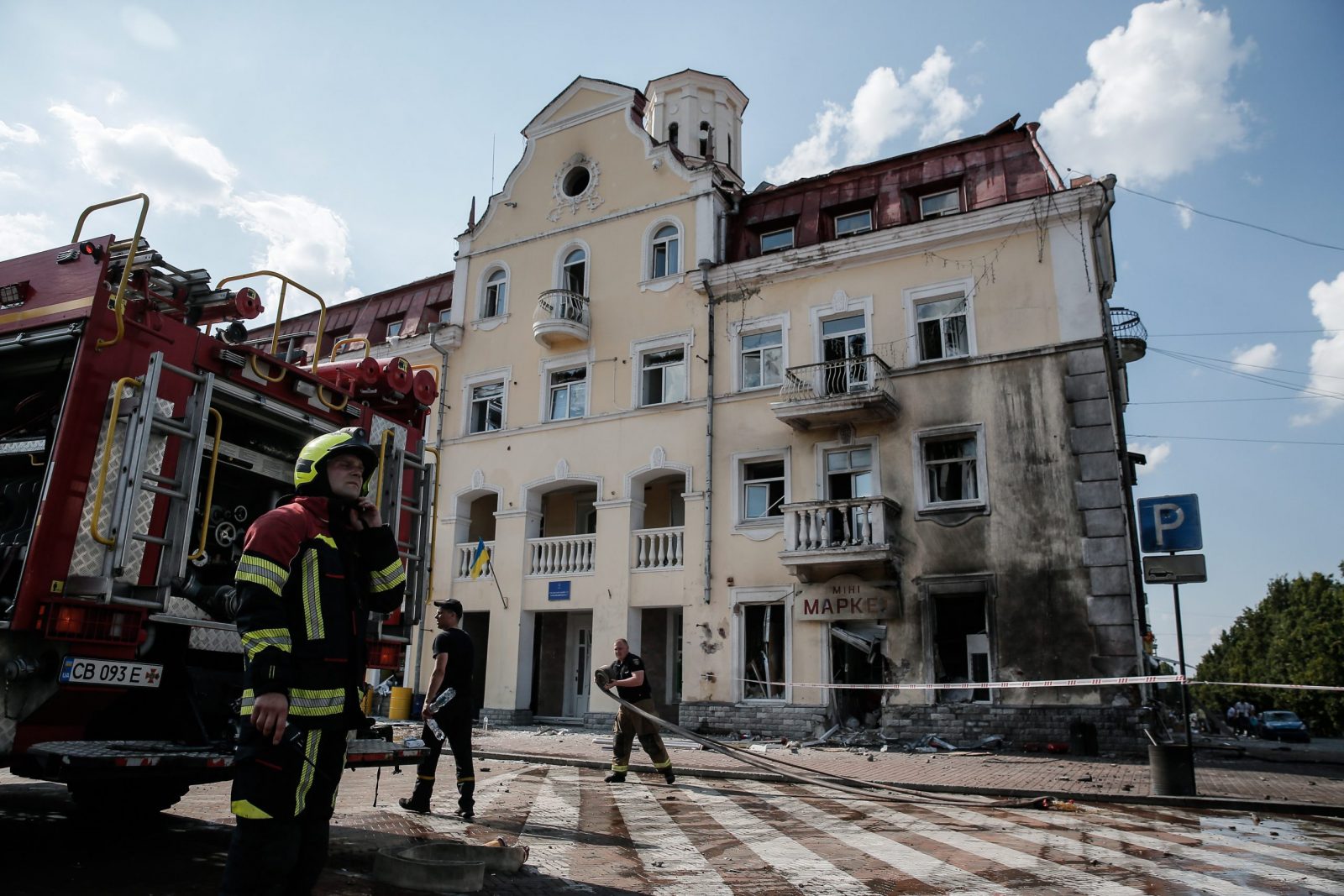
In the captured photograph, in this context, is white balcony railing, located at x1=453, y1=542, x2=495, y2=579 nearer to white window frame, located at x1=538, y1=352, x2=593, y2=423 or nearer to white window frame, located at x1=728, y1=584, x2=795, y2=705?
white window frame, located at x1=538, y1=352, x2=593, y2=423

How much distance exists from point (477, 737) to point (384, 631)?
11.7m

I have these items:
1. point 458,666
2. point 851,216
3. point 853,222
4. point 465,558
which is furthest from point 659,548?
point 458,666

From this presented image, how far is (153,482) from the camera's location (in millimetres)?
5754

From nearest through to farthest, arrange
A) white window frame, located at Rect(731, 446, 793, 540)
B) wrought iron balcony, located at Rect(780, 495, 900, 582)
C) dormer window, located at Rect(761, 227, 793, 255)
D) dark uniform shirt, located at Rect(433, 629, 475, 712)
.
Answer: dark uniform shirt, located at Rect(433, 629, 475, 712), wrought iron balcony, located at Rect(780, 495, 900, 582), white window frame, located at Rect(731, 446, 793, 540), dormer window, located at Rect(761, 227, 793, 255)

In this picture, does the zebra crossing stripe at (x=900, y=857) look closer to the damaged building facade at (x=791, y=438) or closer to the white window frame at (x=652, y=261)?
the damaged building facade at (x=791, y=438)

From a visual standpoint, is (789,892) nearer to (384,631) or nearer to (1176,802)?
(384,631)

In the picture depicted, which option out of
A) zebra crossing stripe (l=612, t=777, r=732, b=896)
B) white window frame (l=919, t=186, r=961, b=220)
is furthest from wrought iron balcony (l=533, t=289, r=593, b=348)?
zebra crossing stripe (l=612, t=777, r=732, b=896)

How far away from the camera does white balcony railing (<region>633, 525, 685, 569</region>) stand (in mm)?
20875

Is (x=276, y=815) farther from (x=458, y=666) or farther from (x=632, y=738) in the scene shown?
(x=632, y=738)

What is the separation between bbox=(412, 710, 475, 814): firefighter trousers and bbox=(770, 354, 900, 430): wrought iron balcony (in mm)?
12276

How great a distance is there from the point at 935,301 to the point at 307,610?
17.8m

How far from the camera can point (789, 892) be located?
528 centimetres

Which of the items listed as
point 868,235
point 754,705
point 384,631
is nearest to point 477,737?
point 754,705

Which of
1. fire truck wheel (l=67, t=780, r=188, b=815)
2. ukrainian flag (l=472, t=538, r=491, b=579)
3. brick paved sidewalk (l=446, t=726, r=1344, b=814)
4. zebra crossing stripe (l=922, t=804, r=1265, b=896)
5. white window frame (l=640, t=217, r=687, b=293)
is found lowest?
zebra crossing stripe (l=922, t=804, r=1265, b=896)
